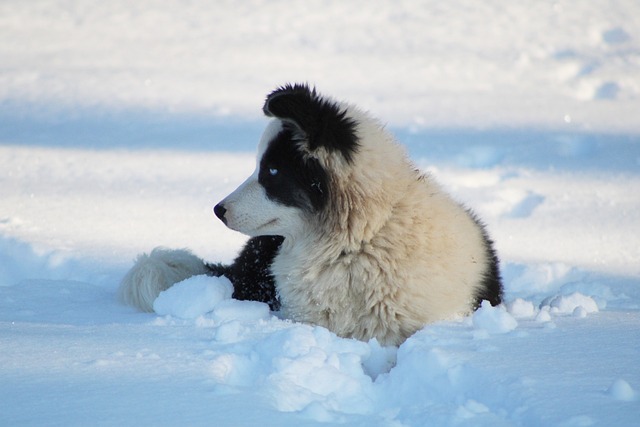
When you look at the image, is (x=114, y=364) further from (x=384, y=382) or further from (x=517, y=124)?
(x=517, y=124)

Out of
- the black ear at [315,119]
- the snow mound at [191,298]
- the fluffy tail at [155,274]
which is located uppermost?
the black ear at [315,119]

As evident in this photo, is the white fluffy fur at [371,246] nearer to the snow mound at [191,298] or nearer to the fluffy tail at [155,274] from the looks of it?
the snow mound at [191,298]

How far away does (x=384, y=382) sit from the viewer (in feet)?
8.79

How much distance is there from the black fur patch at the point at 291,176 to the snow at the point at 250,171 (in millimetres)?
528

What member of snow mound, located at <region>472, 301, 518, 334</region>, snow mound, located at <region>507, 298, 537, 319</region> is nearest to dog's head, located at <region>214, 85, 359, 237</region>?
snow mound, located at <region>472, 301, 518, 334</region>

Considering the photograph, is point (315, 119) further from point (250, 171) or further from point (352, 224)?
point (250, 171)

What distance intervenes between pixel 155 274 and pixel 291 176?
974mm

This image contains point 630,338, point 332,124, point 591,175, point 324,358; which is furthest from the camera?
point 591,175

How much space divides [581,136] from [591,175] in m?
0.94

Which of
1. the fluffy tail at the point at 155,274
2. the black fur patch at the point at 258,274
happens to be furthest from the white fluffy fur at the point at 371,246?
the fluffy tail at the point at 155,274

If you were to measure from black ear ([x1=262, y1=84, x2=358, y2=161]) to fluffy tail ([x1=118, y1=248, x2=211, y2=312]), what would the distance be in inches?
42.9

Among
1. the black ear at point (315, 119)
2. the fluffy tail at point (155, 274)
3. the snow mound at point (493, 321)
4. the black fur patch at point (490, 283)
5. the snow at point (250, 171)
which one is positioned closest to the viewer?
the snow at point (250, 171)

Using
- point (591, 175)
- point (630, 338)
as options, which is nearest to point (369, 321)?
point (630, 338)

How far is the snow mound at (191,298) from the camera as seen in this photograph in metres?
3.49
